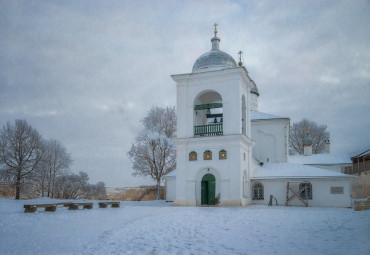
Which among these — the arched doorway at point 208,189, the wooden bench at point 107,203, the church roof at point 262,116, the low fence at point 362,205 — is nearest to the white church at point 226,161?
the arched doorway at point 208,189

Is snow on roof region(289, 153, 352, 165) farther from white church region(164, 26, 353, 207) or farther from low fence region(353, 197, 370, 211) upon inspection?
low fence region(353, 197, 370, 211)

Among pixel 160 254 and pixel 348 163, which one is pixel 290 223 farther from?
pixel 348 163

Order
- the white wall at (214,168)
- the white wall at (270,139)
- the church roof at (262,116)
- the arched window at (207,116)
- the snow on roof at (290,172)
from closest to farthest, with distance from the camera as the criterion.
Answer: the white wall at (214,168)
the snow on roof at (290,172)
the arched window at (207,116)
the white wall at (270,139)
the church roof at (262,116)

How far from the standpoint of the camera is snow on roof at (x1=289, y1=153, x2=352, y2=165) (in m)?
32.2

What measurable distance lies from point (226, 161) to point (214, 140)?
1.56 m

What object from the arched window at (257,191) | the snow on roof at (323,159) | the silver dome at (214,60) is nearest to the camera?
the silver dome at (214,60)

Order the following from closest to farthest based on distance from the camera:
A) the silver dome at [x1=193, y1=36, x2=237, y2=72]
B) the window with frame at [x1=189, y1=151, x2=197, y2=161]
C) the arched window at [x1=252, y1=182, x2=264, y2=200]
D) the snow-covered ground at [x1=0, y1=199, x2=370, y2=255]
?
the snow-covered ground at [x1=0, y1=199, x2=370, y2=255], the window with frame at [x1=189, y1=151, x2=197, y2=161], the silver dome at [x1=193, y1=36, x2=237, y2=72], the arched window at [x1=252, y1=182, x2=264, y2=200]

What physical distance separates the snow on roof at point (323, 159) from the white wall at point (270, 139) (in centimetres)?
595

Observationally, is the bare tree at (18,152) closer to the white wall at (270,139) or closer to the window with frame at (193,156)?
the window with frame at (193,156)

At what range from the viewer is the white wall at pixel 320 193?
21133mm

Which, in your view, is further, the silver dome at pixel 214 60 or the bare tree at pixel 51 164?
the bare tree at pixel 51 164

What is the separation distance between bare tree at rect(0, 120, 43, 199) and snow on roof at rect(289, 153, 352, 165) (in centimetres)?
2429

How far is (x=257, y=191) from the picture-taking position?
76.4ft

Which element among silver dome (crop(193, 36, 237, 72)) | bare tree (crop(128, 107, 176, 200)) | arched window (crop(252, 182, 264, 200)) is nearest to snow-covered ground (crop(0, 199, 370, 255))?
arched window (crop(252, 182, 264, 200))
